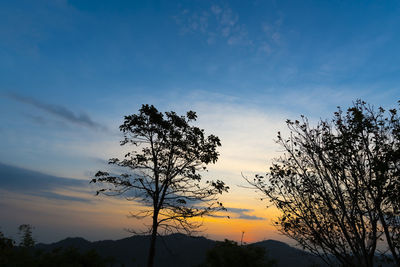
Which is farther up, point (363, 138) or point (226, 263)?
point (363, 138)

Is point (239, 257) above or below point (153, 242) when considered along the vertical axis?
below

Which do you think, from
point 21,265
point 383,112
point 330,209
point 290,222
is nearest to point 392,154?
point 383,112

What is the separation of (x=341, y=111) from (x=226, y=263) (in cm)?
2839

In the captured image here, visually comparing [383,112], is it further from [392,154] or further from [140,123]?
[140,123]

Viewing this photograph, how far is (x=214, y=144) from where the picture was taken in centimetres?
2127

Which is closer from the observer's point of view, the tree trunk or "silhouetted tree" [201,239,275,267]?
the tree trunk

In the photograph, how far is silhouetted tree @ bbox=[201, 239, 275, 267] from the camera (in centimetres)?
3331

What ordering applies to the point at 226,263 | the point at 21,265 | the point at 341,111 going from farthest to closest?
1. the point at 226,263
2. the point at 21,265
3. the point at 341,111

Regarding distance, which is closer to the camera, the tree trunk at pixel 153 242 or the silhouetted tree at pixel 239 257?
the tree trunk at pixel 153 242

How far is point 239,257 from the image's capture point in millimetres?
33625

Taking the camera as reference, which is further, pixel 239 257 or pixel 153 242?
pixel 239 257

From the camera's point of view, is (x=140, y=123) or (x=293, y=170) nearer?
(x=293, y=170)


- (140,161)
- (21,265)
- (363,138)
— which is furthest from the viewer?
(140,161)

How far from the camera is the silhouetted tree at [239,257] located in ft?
109
